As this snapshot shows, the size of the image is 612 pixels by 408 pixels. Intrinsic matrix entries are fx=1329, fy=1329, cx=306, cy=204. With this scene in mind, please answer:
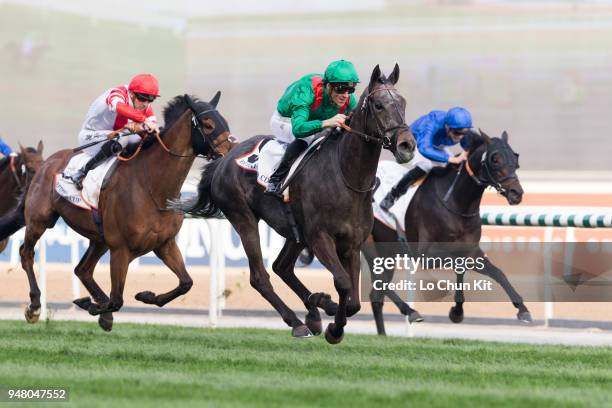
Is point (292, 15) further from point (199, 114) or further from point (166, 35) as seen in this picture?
point (199, 114)

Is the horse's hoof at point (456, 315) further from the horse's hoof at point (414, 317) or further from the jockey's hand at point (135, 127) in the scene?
the jockey's hand at point (135, 127)

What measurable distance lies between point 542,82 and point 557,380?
41.8ft

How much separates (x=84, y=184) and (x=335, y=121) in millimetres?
2384

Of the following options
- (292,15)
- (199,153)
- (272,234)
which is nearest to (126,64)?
(292,15)

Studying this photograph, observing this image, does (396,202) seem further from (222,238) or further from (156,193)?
(156,193)

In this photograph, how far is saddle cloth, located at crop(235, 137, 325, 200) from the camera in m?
8.29

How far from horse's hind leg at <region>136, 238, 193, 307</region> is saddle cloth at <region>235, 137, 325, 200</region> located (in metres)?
0.82

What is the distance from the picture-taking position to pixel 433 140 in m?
10.5

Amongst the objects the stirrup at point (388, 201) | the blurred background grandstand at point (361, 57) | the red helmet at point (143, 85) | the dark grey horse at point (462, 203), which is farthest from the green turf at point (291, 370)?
the blurred background grandstand at point (361, 57)

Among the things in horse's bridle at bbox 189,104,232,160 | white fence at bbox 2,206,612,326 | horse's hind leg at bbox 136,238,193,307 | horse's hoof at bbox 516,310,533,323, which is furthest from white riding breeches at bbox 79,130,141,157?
horse's hoof at bbox 516,310,533,323

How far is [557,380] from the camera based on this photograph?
6.95m

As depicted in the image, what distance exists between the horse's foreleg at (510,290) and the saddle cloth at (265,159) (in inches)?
82.0

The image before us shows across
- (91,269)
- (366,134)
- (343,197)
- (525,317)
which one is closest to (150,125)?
(91,269)

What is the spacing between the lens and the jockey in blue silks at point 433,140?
10.4m
